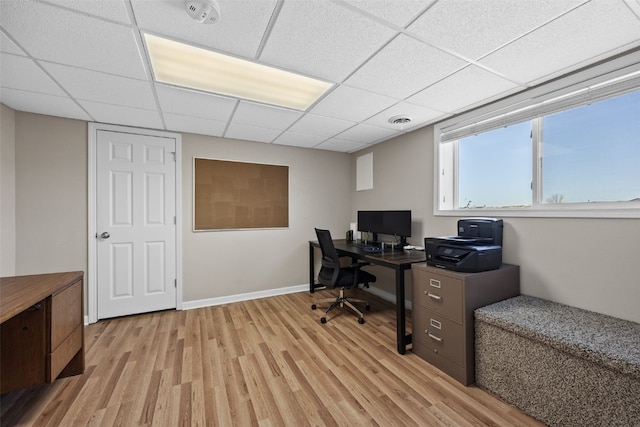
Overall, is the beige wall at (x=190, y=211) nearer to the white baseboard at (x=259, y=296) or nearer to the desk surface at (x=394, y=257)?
the white baseboard at (x=259, y=296)

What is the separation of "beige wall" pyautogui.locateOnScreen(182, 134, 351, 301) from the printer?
2306 millimetres

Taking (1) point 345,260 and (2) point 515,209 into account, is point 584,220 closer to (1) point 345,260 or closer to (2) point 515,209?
(2) point 515,209

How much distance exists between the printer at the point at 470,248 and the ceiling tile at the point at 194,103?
235cm

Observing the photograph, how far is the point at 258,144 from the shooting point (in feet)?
12.9

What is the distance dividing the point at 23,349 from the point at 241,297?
2.31 m

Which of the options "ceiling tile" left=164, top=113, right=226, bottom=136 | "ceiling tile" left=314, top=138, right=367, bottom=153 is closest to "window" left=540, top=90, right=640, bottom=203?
"ceiling tile" left=314, top=138, right=367, bottom=153

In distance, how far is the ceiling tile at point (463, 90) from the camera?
6.56 feet

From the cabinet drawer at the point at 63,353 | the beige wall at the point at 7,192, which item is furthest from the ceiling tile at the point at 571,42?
the beige wall at the point at 7,192

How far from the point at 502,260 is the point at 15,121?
5.14 m

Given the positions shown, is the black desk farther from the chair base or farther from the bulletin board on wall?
the bulletin board on wall

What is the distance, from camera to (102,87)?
2189 millimetres

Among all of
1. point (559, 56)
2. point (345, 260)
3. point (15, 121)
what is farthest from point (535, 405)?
point (15, 121)

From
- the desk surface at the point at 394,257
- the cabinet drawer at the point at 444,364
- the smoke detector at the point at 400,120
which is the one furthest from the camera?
the smoke detector at the point at 400,120

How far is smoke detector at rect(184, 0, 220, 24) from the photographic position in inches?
50.6
